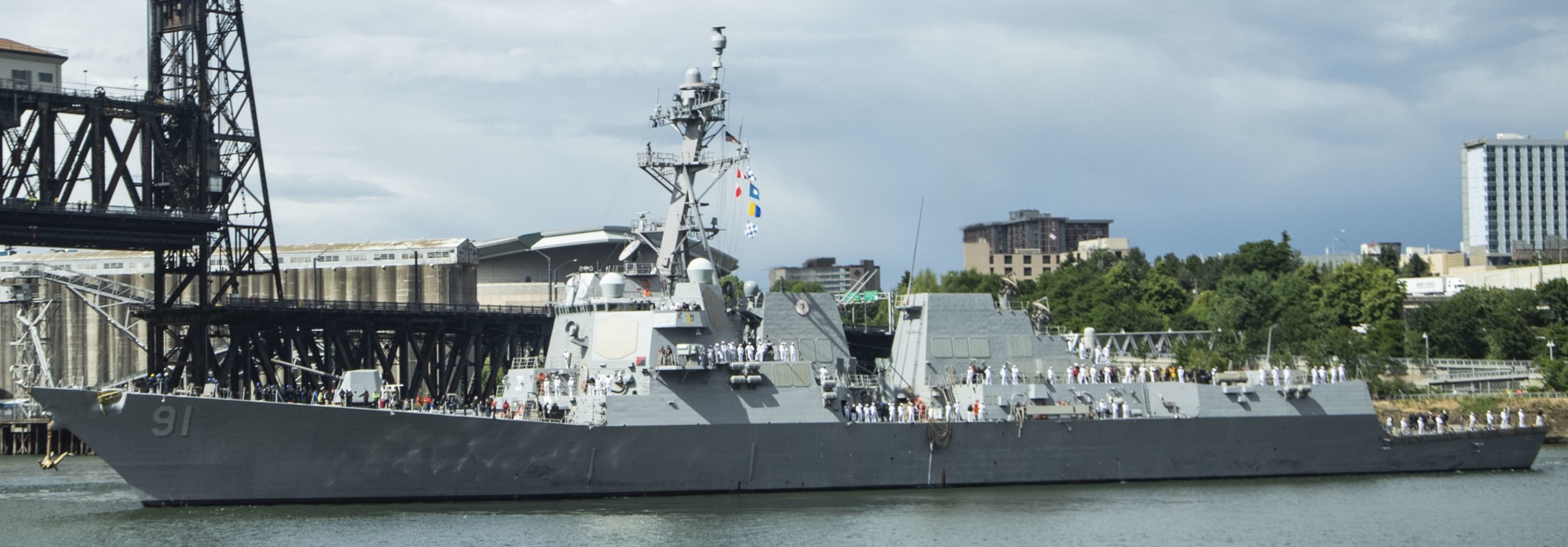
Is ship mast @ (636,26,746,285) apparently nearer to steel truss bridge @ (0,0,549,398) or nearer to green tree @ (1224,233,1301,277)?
steel truss bridge @ (0,0,549,398)

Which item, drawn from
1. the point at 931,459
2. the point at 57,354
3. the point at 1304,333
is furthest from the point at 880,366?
the point at 57,354

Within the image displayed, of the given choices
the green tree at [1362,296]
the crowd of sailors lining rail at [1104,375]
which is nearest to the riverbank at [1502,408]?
the crowd of sailors lining rail at [1104,375]

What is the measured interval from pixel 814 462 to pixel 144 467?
39.4 feet

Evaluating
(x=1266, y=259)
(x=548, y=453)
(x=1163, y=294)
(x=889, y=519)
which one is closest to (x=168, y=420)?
(x=548, y=453)

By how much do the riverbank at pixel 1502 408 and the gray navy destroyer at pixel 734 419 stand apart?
39.2ft

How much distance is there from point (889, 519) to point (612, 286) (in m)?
7.64

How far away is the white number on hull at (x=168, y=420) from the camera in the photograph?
2681 cm

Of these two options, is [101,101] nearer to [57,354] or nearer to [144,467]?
[144,467]

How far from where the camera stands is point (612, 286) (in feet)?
100

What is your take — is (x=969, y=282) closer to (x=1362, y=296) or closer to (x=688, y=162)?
(x=1362, y=296)

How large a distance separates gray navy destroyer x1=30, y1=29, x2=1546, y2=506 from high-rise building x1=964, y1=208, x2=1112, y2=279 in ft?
258

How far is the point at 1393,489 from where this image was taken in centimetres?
3164

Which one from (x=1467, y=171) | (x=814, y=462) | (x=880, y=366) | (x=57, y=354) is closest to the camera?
(x=814, y=462)

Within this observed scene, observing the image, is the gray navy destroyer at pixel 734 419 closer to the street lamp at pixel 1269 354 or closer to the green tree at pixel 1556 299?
the street lamp at pixel 1269 354
